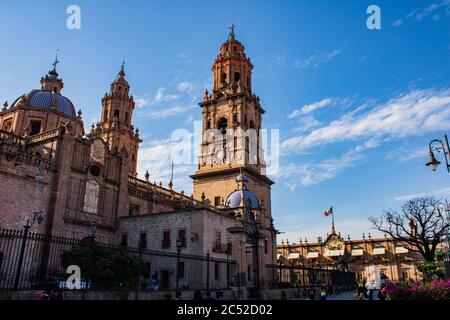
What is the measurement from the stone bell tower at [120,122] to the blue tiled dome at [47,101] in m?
8.96

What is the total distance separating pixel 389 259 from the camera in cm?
7038

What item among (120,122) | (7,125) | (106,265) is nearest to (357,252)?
(120,122)

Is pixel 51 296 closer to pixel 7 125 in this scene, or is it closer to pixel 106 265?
pixel 106 265

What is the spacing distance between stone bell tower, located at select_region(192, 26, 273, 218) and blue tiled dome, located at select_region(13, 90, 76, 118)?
20963 mm

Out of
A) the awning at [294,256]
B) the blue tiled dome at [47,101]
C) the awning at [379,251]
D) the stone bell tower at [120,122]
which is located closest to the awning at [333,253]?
the awning at [379,251]

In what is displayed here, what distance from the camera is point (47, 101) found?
145ft

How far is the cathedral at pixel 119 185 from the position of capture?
27.8 metres

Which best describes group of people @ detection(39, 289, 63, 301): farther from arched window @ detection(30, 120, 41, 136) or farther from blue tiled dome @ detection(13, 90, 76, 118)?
blue tiled dome @ detection(13, 90, 76, 118)

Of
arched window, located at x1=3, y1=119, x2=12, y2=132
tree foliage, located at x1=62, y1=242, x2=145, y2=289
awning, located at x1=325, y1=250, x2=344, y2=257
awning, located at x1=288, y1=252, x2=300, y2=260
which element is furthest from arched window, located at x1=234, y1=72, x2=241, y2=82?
tree foliage, located at x1=62, y1=242, x2=145, y2=289

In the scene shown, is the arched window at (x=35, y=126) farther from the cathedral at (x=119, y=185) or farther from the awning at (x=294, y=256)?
the awning at (x=294, y=256)

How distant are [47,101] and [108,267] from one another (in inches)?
1169

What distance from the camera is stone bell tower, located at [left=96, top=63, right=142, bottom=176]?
55.0 metres
